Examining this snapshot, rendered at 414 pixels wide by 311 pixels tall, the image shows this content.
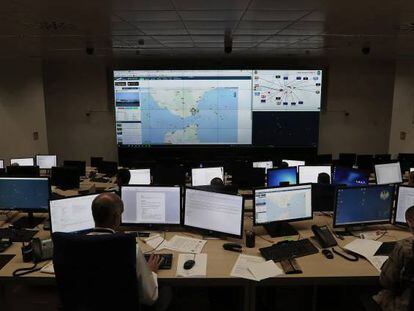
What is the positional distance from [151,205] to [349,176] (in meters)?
2.79

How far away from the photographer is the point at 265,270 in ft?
7.88

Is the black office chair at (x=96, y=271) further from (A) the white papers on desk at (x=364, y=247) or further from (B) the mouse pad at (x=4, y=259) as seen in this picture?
(A) the white papers on desk at (x=364, y=247)

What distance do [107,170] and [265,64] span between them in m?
4.37

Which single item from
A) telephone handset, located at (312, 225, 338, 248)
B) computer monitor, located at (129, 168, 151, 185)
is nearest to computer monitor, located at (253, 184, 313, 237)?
telephone handset, located at (312, 225, 338, 248)

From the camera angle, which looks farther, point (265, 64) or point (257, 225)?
point (265, 64)

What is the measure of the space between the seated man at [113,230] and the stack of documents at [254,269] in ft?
1.93

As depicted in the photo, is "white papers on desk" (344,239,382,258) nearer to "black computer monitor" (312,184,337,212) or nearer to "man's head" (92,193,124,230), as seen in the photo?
"black computer monitor" (312,184,337,212)

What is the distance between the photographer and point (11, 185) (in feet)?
10.6

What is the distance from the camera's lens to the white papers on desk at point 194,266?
2.35 meters

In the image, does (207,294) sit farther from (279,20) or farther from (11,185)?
(279,20)

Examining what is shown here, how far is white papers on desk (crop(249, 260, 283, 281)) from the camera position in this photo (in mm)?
2336

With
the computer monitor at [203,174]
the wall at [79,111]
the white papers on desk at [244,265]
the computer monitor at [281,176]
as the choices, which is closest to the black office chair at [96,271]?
the white papers on desk at [244,265]

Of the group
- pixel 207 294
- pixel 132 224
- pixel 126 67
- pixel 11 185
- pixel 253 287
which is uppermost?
pixel 126 67

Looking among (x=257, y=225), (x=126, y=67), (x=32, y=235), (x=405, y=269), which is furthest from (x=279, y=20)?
(x=126, y=67)
